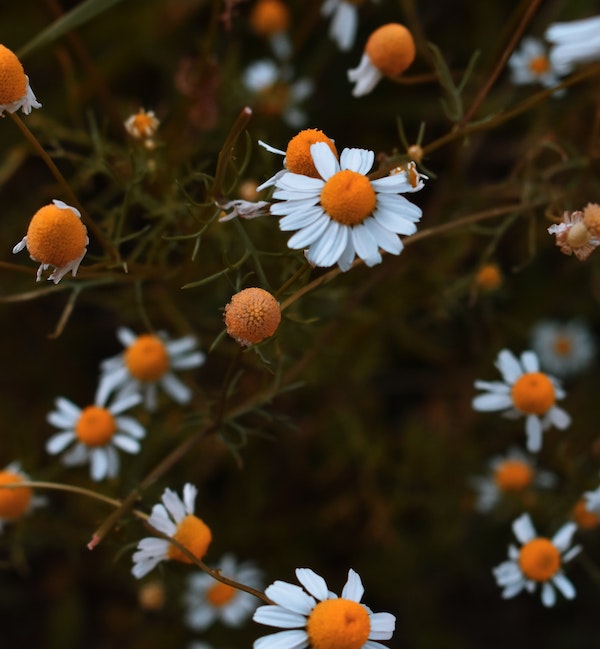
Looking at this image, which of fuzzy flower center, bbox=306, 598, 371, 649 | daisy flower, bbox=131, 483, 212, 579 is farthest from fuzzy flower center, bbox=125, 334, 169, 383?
fuzzy flower center, bbox=306, 598, 371, 649

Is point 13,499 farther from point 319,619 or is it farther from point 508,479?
point 508,479

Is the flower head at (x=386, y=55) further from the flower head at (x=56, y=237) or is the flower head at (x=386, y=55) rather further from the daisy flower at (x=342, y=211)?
the flower head at (x=56, y=237)

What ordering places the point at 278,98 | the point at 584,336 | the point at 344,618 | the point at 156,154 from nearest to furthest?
the point at 344,618, the point at 156,154, the point at 278,98, the point at 584,336

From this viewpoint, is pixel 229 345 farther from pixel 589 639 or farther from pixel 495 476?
pixel 589 639

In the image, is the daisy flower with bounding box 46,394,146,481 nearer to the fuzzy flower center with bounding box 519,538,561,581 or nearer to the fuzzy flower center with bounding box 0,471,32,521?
the fuzzy flower center with bounding box 0,471,32,521

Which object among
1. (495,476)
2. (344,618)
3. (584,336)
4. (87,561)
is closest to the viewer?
(344,618)

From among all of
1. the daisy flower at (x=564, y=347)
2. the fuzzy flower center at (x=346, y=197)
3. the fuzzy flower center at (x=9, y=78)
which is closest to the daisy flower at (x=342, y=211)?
the fuzzy flower center at (x=346, y=197)

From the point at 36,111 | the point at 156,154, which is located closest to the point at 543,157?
the point at 156,154

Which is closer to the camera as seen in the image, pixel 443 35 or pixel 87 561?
pixel 87 561
